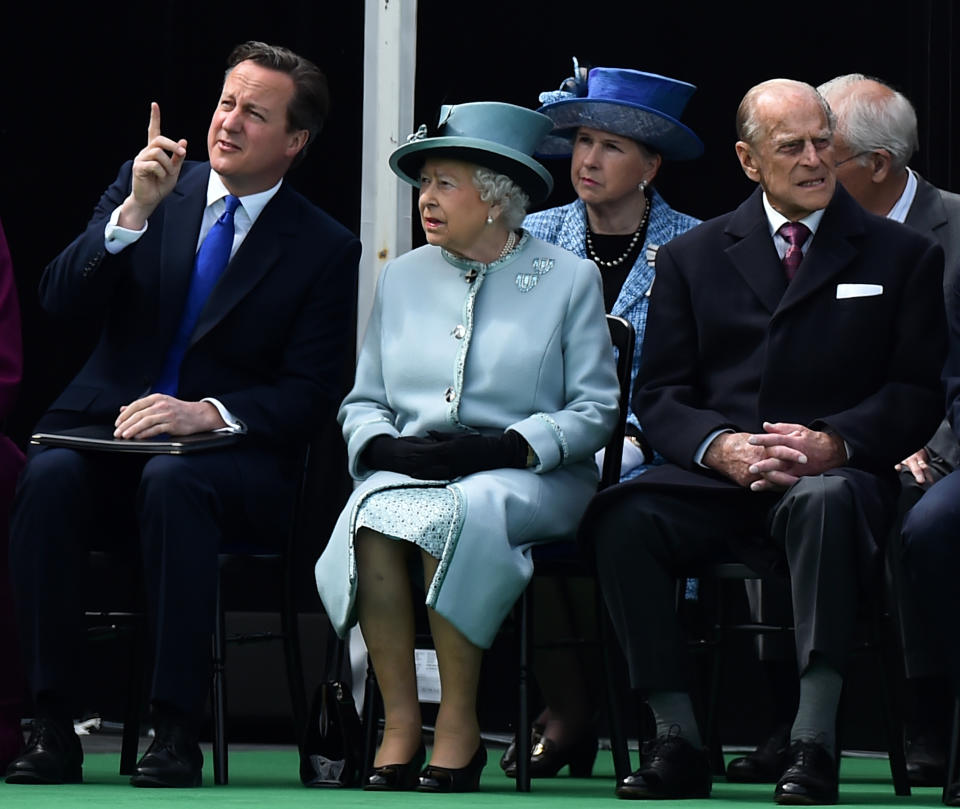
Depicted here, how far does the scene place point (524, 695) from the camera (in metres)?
4.42

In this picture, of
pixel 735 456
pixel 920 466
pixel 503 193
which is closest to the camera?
pixel 735 456

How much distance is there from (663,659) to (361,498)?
0.75 m

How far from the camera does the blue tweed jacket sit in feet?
17.2

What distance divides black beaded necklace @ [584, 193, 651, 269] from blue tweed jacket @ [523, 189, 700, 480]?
0.05 feet

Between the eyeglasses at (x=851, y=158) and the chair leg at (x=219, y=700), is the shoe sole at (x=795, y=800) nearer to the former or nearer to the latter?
the chair leg at (x=219, y=700)

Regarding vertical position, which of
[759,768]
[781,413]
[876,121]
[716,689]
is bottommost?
[759,768]

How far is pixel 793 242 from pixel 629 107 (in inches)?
36.1

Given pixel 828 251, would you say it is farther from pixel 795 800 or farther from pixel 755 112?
pixel 795 800

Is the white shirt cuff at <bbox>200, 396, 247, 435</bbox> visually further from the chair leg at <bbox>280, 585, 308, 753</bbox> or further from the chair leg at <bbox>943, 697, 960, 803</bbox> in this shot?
the chair leg at <bbox>943, 697, 960, 803</bbox>

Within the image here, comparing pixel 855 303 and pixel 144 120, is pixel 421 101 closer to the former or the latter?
pixel 144 120

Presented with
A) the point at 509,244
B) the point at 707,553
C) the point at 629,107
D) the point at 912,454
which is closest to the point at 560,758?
the point at 707,553

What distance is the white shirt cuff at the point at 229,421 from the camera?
15.1 ft

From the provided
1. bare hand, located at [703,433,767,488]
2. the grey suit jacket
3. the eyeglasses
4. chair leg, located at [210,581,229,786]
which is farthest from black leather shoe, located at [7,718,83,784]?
the eyeglasses

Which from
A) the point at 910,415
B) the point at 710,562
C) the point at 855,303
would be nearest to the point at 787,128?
the point at 855,303
